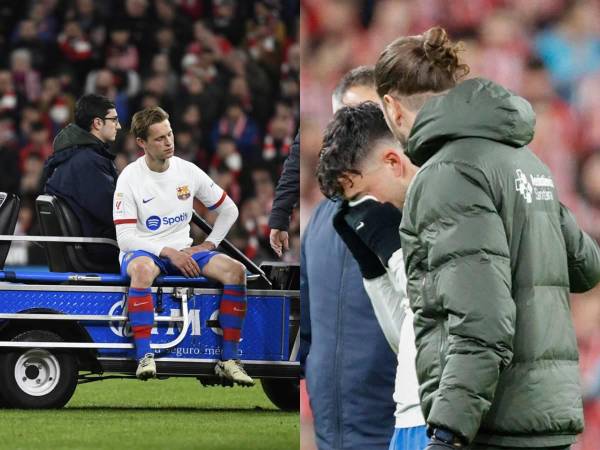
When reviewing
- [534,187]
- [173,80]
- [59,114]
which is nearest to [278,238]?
[534,187]

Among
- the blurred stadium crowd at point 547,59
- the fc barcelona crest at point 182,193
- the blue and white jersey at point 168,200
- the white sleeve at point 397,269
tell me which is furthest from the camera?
the fc barcelona crest at point 182,193

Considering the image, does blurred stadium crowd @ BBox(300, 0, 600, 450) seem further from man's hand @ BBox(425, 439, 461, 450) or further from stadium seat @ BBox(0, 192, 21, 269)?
stadium seat @ BBox(0, 192, 21, 269)

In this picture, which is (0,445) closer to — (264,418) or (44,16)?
(264,418)

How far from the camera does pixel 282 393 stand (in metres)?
6.72

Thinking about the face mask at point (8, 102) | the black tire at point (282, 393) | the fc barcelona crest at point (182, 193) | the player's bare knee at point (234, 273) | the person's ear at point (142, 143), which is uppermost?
the face mask at point (8, 102)

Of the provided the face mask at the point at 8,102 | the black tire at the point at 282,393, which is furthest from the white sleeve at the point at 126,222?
the face mask at the point at 8,102

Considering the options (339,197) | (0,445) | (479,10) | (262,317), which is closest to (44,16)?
(262,317)

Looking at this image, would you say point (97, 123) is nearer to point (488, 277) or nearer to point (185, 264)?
point (185, 264)

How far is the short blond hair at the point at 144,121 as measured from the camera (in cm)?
661

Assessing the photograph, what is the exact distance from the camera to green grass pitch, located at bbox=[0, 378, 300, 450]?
16.9ft

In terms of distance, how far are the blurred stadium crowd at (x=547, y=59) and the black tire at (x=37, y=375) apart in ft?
9.86

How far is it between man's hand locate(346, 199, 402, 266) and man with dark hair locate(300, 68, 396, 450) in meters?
0.38

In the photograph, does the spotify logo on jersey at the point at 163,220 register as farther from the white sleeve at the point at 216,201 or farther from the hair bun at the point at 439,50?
the hair bun at the point at 439,50

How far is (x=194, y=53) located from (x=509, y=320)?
11196 millimetres
